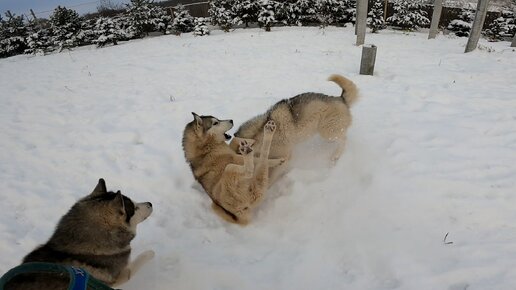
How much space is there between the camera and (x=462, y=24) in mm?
14867

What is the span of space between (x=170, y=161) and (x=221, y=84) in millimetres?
3025

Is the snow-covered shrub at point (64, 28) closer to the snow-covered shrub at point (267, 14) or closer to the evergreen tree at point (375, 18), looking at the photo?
the snow-covered shrub at point (267, 14)

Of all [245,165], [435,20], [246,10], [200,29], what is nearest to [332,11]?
[246,10]

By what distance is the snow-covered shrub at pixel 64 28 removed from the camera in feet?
49.9

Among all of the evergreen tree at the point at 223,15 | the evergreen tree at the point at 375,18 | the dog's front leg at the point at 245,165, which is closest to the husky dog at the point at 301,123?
the dog's front leg at the point at 245,165


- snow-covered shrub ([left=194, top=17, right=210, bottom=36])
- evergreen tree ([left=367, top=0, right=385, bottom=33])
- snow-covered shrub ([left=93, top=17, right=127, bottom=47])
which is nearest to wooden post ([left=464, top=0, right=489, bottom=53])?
evergreen tree ([left=367, top=0, right=385, bottom=33])

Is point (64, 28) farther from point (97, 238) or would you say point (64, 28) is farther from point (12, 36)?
point (97, 238)

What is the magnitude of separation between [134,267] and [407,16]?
17.4m

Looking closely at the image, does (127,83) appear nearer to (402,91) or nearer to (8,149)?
(8,149)

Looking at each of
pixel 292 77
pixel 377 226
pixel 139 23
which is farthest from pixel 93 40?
pixel 377 226

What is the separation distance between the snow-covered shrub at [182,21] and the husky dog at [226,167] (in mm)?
13785

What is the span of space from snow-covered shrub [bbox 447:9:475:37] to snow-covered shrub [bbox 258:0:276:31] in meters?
9.01

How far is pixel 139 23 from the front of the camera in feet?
52.2

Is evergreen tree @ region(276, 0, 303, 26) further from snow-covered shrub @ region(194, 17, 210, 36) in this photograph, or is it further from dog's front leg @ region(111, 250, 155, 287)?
dog's front leg @ region(111, 250, 155, 287)
